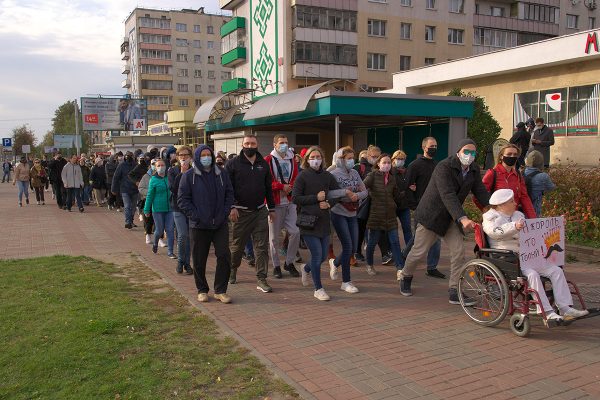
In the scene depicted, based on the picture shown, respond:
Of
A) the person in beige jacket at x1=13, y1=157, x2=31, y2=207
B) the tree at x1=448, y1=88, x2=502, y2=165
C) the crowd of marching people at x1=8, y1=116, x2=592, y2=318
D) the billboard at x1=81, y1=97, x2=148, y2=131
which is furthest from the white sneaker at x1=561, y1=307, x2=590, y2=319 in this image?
the billboard at x1=81, y1=97, x2=148, y2=131

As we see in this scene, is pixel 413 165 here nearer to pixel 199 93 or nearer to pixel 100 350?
pixel 100 350

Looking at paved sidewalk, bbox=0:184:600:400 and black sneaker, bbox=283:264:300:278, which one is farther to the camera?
black sneaker, bbox=283:264:300:278

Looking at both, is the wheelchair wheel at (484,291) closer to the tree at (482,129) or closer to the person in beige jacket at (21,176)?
the tree at (482,129)

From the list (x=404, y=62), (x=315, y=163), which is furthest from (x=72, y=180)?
(x=404, y=62)

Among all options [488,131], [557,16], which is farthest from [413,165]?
[557,16]

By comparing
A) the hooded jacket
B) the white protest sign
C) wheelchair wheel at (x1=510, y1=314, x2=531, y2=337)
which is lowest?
wheelchair wheel at (x1=510, y1=314, x2=531, y2=337)

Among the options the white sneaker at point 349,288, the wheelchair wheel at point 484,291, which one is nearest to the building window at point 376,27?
the white sneaker at point 349,288

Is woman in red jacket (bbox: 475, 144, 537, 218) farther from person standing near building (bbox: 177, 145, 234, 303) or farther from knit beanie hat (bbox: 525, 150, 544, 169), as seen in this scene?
person standing near building (bbox: 177, 145, 234, 303)

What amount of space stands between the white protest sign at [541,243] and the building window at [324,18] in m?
41.0

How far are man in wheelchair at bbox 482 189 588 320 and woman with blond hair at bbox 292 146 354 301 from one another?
168cm

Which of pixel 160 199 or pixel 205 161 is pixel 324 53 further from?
pixel 205 161

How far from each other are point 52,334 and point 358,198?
3.62m

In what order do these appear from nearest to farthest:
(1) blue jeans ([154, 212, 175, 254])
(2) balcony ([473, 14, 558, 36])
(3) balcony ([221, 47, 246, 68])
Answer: (1) blue jeans ([154, 212, 175, 254]) → (3) balcony ([221, 47, 246, 68]) → (2) balcony ([473, 14, 558, 36])

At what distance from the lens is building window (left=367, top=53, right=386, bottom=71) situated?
46.9m
